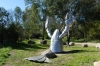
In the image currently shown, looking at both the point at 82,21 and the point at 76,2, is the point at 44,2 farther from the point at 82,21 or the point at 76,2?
the point at 82,21

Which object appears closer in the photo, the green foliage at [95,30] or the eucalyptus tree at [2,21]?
the eucalyptus tree at [2,21]

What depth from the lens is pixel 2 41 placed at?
2347cm

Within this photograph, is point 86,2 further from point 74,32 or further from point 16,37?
point 16,37

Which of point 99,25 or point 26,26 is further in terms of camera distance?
point 26,26

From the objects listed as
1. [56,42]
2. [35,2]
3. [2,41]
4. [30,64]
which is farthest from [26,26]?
[30,64]

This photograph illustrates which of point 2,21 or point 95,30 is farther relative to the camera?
point 95,30

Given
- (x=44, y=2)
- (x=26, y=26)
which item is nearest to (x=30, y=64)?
(x=44, y=2)

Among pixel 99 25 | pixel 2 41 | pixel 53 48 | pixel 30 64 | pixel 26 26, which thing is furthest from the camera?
pixel 26 26

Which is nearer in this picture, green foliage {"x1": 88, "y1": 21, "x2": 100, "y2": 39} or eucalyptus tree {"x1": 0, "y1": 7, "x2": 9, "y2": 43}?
eucalyptus tree {"x1": 0, "y1": 7, "x2": 9, "y2": 43}

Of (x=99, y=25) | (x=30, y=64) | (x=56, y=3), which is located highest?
(x=56, y=3)

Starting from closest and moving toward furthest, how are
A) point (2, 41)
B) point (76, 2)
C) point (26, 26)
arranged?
1. point (2, 41)
2. point (76, 2)
3. point (26, 26)

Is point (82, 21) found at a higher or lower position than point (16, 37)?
higher

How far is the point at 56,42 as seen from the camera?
552 inches

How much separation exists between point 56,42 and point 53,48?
0.49 meters
